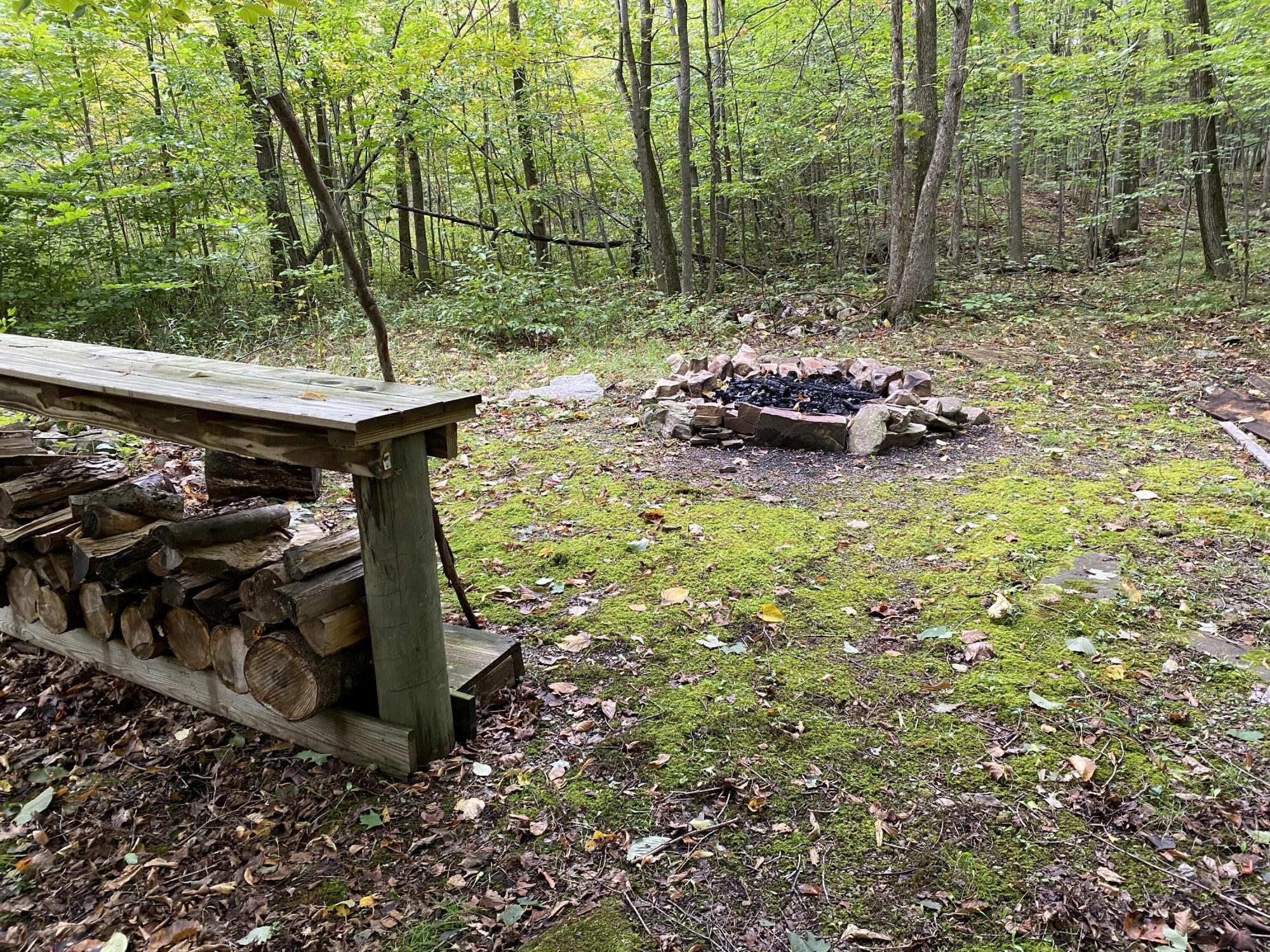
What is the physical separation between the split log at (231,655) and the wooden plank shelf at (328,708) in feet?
0.33

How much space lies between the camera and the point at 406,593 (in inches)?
87.8

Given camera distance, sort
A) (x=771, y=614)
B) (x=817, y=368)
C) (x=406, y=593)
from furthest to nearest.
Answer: (x=817, y=368)
(x=771, y=614)
(x=406, y=593)

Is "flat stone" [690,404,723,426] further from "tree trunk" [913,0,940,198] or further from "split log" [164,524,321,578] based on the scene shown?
"tree trunk" [913,0,940,198]

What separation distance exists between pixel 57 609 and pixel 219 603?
1105 millimetres

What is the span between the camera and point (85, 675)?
315cm

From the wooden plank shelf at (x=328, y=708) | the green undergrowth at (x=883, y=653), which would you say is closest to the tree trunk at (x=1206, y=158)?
the green undergrowth at (x=883, y=653)

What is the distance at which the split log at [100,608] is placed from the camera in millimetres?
2801

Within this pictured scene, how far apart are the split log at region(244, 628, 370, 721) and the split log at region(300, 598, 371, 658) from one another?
4 centimetres

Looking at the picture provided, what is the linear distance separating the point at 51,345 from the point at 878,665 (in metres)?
4.18

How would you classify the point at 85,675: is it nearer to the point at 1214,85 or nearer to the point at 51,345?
the point at 51,345

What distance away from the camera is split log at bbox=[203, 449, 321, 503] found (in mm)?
4496

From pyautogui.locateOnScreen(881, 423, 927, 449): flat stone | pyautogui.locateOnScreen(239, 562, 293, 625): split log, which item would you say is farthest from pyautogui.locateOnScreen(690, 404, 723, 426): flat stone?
pyautogui.locateOnScreen(239, 562, 293, 625): split log

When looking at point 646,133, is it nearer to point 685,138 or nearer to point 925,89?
point 685,138

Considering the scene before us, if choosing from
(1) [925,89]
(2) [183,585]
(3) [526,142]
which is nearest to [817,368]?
(1) [925,89]
